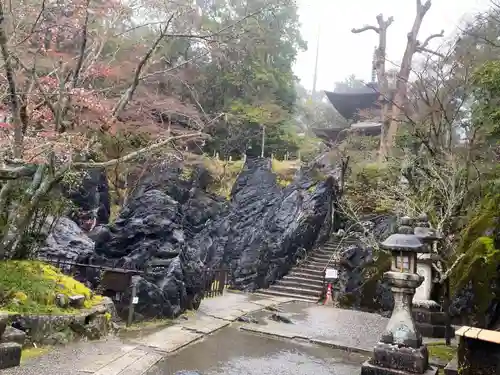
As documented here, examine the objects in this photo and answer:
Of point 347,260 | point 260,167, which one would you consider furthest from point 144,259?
point 260,167

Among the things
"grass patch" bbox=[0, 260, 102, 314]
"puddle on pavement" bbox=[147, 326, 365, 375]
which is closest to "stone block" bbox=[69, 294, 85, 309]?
"grass patch" bbox=[0, 260, 102, 314]

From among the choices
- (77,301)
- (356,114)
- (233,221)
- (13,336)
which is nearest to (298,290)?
(233,221)

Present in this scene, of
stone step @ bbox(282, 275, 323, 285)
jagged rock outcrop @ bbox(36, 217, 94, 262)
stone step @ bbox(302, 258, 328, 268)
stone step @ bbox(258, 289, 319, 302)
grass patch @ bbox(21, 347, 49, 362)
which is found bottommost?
stone step @ bbox(258, 289, 319, 302)

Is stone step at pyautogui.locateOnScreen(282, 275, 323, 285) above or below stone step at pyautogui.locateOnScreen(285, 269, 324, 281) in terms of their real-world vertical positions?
below

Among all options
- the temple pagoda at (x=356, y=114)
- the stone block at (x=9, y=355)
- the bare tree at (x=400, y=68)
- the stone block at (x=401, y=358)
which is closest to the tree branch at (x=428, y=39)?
the bare tree at (x=400, y=68)

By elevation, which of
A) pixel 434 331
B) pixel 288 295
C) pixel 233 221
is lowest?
pixel 288 295

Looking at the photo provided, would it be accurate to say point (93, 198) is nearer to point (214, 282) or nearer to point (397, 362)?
point (214, 282)

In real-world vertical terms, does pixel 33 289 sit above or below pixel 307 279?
above

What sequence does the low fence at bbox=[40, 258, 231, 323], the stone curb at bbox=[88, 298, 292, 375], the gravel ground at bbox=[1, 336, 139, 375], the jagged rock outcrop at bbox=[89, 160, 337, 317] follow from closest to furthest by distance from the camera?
1. the gravel ground at bbox=[1, 336, 139, 375]
2. the stone curb at bbox=[88, 298, 292, 375]
3. the low fence at bbox=[40, 258, 231, 323]
4. the jagged rock outcrop at bbox=[89, 160, 337, 317]

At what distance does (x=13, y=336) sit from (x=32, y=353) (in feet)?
1.69

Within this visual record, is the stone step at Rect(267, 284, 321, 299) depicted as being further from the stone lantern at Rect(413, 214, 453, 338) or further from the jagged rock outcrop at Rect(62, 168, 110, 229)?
the jagged rock outcrop at Rect(62, 168, 110, 229)

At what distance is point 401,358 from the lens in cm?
667

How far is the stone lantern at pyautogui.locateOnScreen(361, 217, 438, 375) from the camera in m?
6.64

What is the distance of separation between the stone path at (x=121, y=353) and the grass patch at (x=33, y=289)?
84 centimetres
